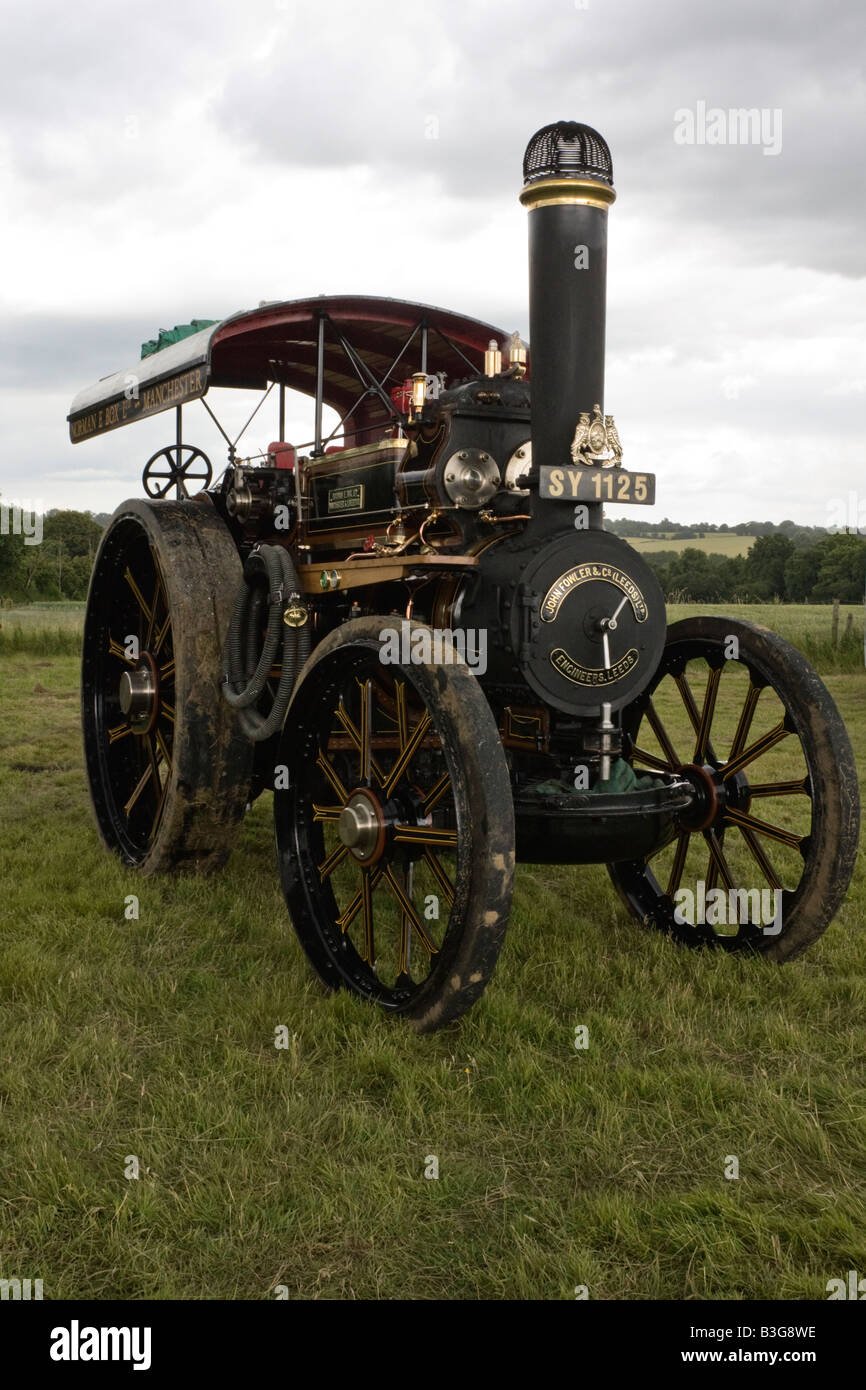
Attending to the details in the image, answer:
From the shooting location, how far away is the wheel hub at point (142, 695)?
5.64m

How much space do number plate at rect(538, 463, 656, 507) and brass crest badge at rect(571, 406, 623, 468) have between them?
3cm

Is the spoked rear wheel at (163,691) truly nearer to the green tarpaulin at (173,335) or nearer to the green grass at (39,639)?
the green tarpaulin at (173,335)

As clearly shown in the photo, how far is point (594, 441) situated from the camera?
3926 millimetres

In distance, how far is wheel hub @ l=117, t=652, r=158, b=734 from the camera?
→ 5637mm

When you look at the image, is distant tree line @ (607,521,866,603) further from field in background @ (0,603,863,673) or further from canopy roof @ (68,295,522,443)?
canopy roof @ (68,295,522,443)

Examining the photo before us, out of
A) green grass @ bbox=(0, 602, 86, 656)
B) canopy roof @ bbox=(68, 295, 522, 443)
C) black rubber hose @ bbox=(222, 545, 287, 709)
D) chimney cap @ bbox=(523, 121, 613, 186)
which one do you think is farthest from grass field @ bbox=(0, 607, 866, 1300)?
green grass @ bbox=(0, 602, 86, 656)

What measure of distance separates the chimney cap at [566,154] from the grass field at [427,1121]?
2774 millimetres

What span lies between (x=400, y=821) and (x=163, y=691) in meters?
2.33

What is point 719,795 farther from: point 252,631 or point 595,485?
point 252,631

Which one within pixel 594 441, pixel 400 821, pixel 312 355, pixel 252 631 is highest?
pixel 312 355

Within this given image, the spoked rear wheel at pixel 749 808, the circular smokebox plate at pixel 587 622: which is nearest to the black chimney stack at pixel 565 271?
the circular smokebox plate at pixel 587 622

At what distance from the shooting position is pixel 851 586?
128 feet

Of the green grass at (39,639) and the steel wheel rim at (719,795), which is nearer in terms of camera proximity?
the steel wheel rim at (719,795)

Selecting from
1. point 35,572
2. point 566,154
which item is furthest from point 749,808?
point 35,572
